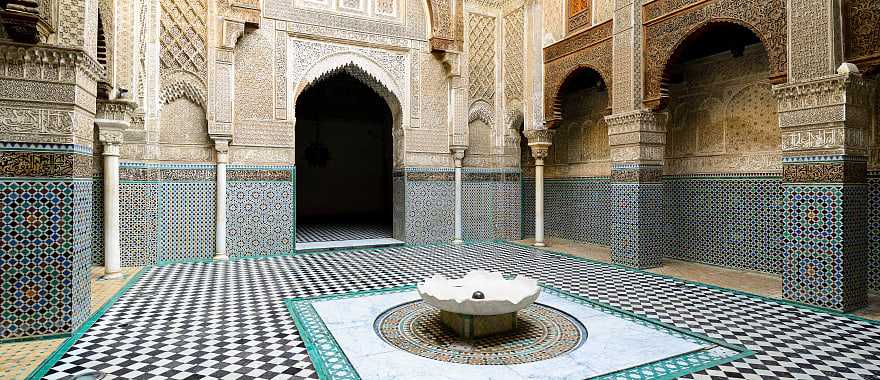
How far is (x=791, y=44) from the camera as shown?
3.66 meters

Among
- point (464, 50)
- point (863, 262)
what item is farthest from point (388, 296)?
point (464, 50)

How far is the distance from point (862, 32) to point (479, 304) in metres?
3.30

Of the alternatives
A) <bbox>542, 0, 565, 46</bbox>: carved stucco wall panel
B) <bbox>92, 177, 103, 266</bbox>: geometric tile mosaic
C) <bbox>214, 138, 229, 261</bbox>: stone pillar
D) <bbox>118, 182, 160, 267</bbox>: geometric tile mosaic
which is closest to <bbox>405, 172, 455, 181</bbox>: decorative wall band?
<bbox>542, 0, 565, 46</bbox>: carved stucco wall panel

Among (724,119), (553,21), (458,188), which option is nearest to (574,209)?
(458,188)

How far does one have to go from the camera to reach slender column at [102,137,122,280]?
440cm

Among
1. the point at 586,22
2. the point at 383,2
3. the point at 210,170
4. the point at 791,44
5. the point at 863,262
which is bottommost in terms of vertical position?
the point at 863,262

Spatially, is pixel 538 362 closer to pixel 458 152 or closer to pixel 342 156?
pixel 458 152

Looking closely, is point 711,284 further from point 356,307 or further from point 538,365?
point 356,307

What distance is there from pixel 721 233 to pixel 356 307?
4.04 m

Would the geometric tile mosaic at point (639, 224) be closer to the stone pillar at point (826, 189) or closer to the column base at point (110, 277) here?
the stone pillar at point (826, 189)

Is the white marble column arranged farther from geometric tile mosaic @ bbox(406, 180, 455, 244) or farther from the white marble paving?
geometric tile mosaic @ bbox(406, 180, 455, 244)

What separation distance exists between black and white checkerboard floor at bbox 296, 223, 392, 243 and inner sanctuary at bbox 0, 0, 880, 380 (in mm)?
142

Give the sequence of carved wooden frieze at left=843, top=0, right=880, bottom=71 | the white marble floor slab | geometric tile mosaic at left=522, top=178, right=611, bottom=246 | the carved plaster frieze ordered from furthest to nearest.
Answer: geometric tile mosaic at left=522, top=178, right=611, bottom=246 < carved wooden frieze at left=843, top=0, right=880, bottom=71 < the carved plaster frieze < the white marble floor slab

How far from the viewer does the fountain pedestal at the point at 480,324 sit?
2754 mm
